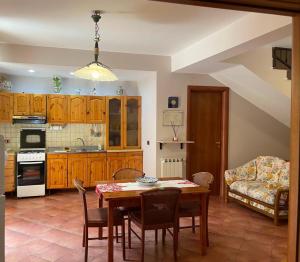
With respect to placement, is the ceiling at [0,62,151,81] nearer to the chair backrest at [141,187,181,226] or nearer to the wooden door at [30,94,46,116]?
the wooden door at [30,94,46,116]

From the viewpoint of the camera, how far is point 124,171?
159 inches

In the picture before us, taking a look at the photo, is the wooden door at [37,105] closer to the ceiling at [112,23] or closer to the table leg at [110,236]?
the ceiling at [112,23]

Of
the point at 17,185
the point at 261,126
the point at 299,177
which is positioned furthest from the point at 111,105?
the point at 299,177

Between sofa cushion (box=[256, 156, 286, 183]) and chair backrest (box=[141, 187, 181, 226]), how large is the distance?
256 centimetres

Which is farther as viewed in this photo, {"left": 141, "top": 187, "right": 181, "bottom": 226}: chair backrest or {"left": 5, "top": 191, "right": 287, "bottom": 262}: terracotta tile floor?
{"left": 5, "top": 191, "right": 287, "bottom": 262}: terracotta tile floor

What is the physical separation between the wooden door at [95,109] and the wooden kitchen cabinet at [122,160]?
0.74m

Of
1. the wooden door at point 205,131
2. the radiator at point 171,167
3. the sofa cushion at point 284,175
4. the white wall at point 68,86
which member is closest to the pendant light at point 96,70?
the radiator at point 171,167

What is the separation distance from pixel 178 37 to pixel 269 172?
2715 mm

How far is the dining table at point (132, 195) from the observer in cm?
291

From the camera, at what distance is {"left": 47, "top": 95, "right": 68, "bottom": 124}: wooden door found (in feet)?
19.1

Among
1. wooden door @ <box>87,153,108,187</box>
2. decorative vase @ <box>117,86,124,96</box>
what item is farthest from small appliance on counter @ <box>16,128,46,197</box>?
decorative vase @ <box>117,86,124,96</box>

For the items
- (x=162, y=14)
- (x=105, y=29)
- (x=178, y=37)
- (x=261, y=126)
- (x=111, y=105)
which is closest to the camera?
(x=162, y=14)

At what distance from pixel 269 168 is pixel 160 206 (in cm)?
281

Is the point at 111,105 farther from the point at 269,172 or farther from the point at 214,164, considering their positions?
the point at 269,172
